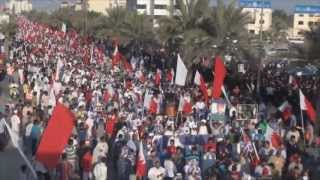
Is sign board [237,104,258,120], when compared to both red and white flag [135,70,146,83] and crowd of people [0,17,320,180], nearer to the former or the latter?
crowd of people [0,17,320,180]

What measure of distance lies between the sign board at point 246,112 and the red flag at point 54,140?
8225mm

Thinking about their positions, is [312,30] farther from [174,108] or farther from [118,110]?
[118,110]

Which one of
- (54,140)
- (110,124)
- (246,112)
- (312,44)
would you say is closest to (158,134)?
(110,124)

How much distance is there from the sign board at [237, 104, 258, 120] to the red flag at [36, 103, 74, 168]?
823cm

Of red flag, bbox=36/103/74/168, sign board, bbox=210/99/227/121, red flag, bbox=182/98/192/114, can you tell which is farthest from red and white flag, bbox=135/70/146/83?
red flag, bbox=36/103/74/168

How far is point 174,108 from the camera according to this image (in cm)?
1928

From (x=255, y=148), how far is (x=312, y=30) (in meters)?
12.8

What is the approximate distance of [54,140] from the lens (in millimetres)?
10500

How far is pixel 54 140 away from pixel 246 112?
9.07 metres

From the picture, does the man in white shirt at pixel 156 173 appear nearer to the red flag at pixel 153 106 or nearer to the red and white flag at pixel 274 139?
the red and white flag at pixel 274 139

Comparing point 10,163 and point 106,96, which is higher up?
point 106,96

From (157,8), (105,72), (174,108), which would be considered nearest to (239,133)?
(174,108)

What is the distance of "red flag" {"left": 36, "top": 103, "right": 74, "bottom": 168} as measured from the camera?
1046 cm

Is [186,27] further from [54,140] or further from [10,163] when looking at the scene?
[54,140]
